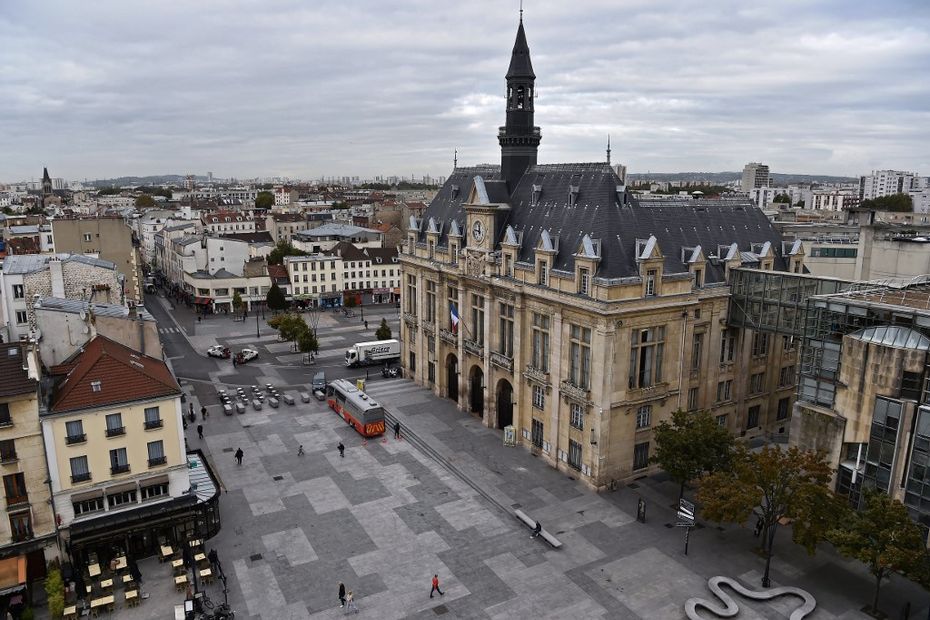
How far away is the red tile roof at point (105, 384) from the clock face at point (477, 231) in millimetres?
32941

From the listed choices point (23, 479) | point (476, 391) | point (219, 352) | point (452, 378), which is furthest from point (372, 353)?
point (23, 479)

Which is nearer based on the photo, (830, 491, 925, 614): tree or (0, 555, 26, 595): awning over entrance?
(830, 491, 925, 614): tree

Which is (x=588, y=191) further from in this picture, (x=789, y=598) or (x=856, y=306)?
(x=789, y=598)

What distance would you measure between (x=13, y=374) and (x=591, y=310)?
40.7m

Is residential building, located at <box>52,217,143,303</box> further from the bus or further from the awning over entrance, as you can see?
the awning over entrance

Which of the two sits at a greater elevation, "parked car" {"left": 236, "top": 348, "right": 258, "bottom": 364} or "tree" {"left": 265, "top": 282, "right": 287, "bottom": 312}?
"tree" {"left": 265, "top": 282, "right": 287, "bottom": 312}

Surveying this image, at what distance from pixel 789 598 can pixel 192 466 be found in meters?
44.3

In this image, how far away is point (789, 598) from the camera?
1577 inches

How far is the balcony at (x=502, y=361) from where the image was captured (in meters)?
64.0

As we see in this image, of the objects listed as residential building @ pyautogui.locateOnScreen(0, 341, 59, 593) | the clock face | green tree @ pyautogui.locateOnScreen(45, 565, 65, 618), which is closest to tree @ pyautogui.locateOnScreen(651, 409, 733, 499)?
the clock face

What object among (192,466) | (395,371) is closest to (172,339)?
(395,371)

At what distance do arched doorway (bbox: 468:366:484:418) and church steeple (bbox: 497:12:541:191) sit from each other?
20627mm

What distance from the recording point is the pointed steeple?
68250 mm

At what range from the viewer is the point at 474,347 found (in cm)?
6994
